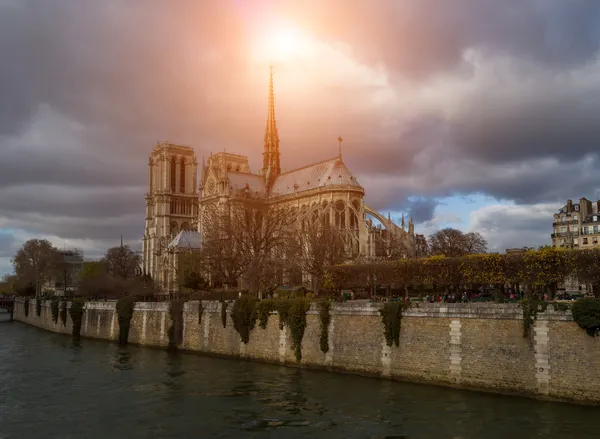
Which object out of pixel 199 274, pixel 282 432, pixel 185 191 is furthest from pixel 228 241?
pixel 185 191

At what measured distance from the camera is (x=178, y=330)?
38.4 metres

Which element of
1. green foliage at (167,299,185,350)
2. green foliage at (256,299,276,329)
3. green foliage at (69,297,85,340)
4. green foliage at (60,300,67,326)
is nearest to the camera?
green foliage at (256,299,276,329)

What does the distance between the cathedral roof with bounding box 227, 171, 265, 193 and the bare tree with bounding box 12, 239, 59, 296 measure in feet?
113

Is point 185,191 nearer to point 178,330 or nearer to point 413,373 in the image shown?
point 178,330

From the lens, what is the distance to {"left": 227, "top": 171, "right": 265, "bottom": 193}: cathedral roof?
86.3m

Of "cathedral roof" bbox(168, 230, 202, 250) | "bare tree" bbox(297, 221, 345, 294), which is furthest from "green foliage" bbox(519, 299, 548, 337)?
"cathedral roof" bbox(168, 230, 202, 250)

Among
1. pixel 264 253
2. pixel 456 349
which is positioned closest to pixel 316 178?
pixel 264 253

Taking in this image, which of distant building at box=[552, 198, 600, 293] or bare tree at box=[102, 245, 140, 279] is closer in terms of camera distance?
distant building at box=[552, 198, 600, 293]

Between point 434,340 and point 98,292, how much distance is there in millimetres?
58042

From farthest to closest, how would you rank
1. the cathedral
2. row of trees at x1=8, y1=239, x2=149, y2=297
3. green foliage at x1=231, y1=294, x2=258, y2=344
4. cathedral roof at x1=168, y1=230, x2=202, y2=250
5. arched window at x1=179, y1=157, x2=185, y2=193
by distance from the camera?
arched window at x1=179, y1=157, x2=185, y2=193, cathedral roof at x1=168, y1=230, x2=202, y2=250, row of trees at x1=8, y1=239, x2=149, y2=297, the cathedral, green foliage at x1=231, y1=294, x2=258, y2=344

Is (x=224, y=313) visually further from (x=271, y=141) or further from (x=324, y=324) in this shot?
(x=271, y=141)

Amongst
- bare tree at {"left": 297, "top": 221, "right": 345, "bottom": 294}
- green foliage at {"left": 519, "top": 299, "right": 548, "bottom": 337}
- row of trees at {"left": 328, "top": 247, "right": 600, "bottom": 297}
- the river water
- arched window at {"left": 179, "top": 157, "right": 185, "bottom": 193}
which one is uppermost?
arched window at {"left": 179, "top": 157, "right": 185, "bottom": 193}

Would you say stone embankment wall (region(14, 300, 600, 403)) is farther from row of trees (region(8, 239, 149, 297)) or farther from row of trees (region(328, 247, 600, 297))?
row of trees (region(8, 239, 149, 297))

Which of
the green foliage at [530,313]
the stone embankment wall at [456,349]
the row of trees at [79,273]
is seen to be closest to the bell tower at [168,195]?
the row of trees at [79,273]
